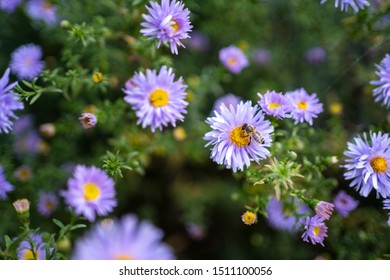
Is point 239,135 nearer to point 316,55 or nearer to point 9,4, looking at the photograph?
point 316,55

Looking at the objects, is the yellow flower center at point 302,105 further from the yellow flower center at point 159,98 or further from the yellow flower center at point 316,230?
the yellow flower center at point 159,98

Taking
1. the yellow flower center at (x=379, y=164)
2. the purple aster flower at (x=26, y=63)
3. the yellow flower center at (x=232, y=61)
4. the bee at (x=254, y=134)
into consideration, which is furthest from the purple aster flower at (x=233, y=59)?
the purple aster flower at (x=26, y=63)

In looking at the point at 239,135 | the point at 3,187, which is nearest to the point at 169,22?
the point at 239,135

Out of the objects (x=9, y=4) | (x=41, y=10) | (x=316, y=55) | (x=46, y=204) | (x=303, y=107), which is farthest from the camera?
(x=316, y=55)

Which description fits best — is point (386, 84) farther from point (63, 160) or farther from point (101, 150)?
point (63, 160)

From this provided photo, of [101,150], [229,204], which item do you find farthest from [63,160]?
[229,204]

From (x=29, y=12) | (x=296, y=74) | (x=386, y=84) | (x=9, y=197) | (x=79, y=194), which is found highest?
(x=29, y=12)
